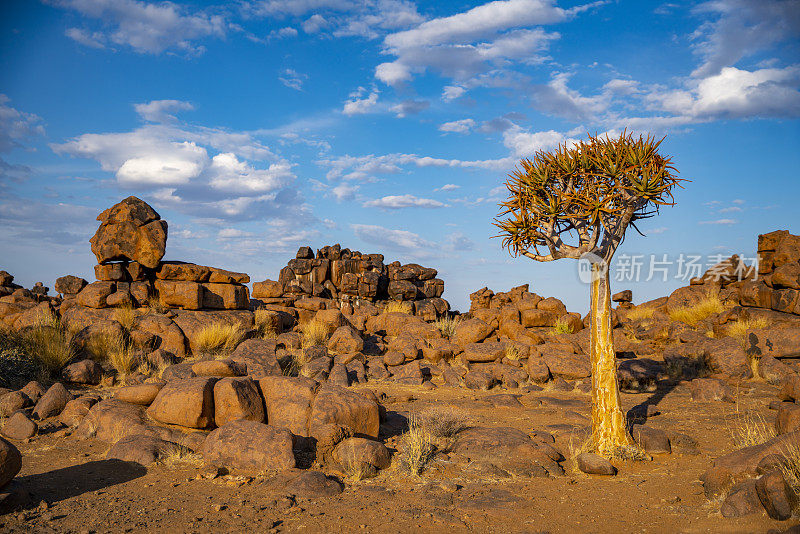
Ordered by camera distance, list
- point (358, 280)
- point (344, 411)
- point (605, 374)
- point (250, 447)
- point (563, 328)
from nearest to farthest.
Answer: point (250, 447) → point (605, 374) → point (344, 411) → point (563, 328) → point (358, 280)

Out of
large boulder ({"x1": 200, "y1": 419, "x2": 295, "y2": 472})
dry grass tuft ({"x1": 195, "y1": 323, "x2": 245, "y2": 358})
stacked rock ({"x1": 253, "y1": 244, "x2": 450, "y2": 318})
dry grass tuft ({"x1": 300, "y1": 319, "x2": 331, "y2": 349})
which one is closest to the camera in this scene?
large boulder ({"x1": 200, "y1": 419, "x2": 295, "y2": 472})

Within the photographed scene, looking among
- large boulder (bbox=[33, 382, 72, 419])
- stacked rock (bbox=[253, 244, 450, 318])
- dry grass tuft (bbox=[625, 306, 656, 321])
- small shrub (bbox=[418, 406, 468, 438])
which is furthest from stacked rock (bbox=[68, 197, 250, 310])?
dry grass tuft (bbox=[625, 306, 656, 321])

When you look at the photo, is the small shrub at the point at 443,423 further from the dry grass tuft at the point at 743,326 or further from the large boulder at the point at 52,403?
the dry grass tuft at the point at 743,326

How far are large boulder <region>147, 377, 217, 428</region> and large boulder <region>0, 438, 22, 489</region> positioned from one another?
9.25 ft

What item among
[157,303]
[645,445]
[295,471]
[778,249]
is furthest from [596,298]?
[778,249]

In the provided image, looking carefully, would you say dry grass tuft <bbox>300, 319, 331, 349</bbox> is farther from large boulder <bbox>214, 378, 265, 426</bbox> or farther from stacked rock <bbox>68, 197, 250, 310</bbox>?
large boulder <bbox>214, 378, 265, 426</bbox>

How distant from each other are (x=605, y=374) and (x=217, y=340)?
13.5m

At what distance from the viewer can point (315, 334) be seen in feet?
66.0

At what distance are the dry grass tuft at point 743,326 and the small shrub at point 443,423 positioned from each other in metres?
13.9

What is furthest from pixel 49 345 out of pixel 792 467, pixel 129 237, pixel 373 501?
pixel 792 467

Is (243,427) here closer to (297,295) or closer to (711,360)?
(711,360)

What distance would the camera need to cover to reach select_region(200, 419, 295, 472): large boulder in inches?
302

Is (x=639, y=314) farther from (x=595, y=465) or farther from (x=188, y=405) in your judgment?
(x=188, y=405)

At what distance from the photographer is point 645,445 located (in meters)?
9.11
